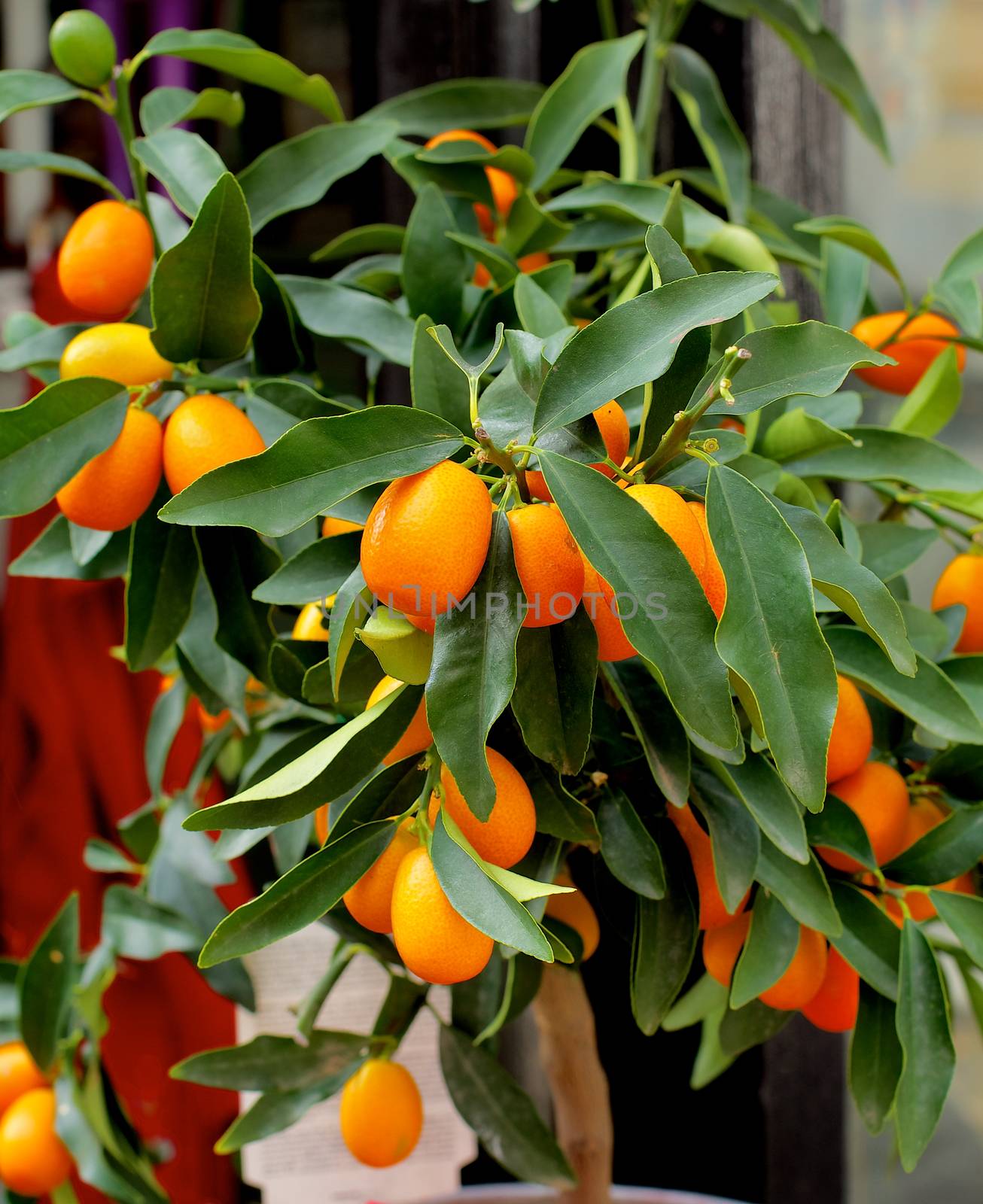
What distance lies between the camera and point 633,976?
1.56 feet

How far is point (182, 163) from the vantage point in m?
0.50

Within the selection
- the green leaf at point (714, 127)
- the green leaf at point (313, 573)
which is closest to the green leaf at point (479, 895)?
the green leaf at point (313, 573)

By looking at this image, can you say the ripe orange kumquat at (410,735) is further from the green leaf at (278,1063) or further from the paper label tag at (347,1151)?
the paper label tag at (347,1151)

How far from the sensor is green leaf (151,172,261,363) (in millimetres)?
429

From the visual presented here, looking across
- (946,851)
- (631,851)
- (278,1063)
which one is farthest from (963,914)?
(278,1063)

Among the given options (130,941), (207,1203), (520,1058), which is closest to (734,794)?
(130,941)

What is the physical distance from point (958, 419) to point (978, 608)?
61 centimetres

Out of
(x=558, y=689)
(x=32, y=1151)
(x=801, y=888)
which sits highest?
(x=558, y=689)

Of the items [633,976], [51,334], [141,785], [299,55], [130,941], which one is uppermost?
[299,55]

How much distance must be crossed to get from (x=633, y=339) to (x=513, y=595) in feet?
0.30

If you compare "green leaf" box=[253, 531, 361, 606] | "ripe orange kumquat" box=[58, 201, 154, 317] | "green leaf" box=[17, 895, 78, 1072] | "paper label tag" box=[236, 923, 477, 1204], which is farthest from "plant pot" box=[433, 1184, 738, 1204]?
"ripe orange kumquat" box=[58, 201, 154, 317]

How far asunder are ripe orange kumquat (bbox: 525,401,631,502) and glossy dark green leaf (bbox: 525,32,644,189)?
0.26m

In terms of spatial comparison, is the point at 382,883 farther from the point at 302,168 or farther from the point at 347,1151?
the point at 347,1151

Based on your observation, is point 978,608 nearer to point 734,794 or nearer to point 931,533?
point 931,533
